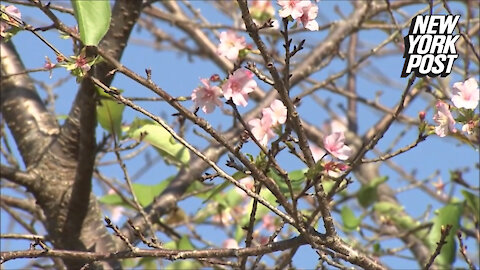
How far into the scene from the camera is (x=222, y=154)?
195 centimetres

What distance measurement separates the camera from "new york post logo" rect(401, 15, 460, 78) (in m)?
1.14

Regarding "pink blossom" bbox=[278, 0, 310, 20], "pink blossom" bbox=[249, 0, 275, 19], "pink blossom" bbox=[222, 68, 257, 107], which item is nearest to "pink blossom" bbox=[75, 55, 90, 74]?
"pink blossom" bbox=[222, 68, 257, 107]

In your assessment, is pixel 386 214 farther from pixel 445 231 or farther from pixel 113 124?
Answer: pixel 445 231

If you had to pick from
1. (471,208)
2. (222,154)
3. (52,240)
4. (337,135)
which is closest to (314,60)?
(222,154)

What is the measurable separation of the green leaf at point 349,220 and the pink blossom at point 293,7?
113cm

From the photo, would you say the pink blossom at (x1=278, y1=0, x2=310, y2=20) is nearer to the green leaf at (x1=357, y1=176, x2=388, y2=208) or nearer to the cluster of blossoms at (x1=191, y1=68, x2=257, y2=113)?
Result: the cluster of blossoms at (x1=191, y1=68, x2=257, y2=113)

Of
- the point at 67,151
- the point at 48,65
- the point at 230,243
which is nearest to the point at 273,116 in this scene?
the point at 48,65

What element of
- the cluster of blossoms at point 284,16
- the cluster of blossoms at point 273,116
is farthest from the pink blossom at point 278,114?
the cluster of blossoms at point 284,16

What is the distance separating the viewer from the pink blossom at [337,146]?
3.59 ft

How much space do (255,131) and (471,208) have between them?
2.91 feet

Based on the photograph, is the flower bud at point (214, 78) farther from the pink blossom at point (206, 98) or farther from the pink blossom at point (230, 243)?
the pink blossom at point (230, 243)

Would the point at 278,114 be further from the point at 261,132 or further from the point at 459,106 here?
the point at 459,106

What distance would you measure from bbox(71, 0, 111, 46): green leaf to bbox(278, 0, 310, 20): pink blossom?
30 centimetres

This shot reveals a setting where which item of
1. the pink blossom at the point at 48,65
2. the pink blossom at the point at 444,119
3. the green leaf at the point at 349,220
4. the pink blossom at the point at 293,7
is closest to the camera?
the pink blossom at the point at 293,7
